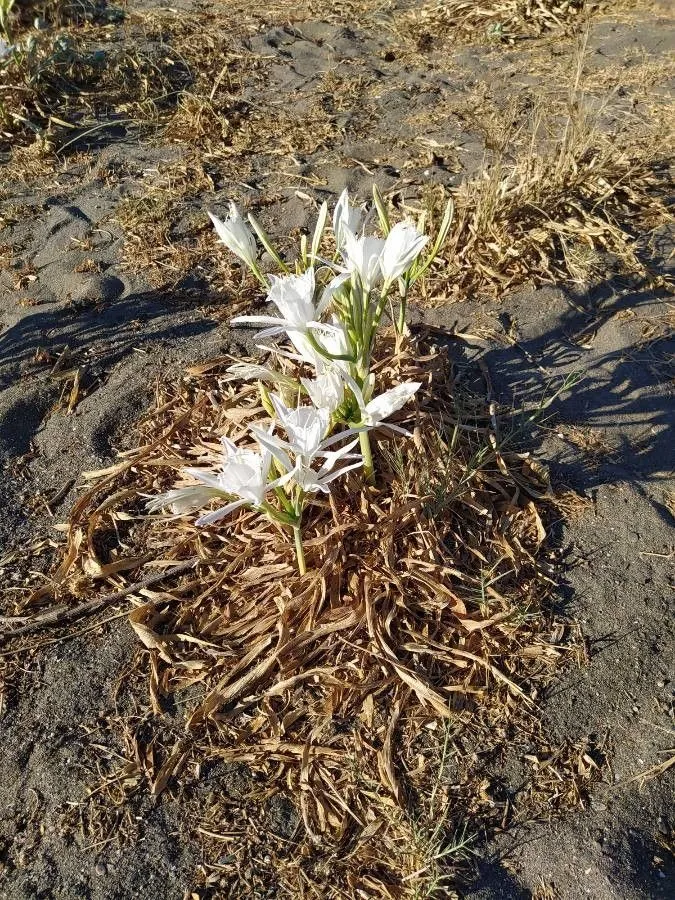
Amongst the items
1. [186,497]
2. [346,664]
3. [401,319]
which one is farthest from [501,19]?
[346,664]

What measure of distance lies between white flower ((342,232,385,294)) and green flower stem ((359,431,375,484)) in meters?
0.35

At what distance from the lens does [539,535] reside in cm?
187

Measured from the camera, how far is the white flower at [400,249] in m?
1.50

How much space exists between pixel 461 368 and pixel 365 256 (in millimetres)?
863

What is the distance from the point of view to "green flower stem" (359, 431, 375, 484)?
5.57 feet

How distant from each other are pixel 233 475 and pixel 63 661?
745 mm

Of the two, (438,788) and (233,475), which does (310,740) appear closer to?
(438,788)

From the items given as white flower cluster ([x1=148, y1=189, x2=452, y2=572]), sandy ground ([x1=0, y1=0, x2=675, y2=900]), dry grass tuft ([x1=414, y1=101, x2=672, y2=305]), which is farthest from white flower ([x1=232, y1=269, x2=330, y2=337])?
dry grass tuft ([x1=414, y1=101, x2=672, y2=305])

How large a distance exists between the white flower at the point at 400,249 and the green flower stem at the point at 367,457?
0.39 m

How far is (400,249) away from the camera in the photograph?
151cm

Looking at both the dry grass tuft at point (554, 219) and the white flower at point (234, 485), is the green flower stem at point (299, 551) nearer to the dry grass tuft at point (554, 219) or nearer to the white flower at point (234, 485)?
the white flower at point (234, 485)

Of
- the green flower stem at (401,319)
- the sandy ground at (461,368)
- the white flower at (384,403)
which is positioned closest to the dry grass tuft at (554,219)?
the sandy ground at (461,368)

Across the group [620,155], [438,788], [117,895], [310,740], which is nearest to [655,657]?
[438,788]

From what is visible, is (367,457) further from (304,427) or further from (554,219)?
(554,219)
